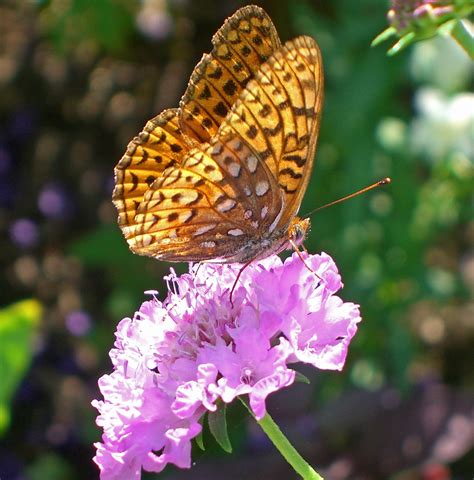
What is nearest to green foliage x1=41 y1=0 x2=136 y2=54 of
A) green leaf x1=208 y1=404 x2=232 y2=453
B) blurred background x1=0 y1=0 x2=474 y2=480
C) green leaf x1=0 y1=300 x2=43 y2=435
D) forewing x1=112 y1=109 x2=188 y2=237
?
blurred background x1=0 y1=0 x2=474 y2=480

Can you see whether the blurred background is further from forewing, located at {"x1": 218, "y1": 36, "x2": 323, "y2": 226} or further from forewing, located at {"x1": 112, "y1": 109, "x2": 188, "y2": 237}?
forewing, located at {"x1": 218, "y1": 36, "x2": 323, "y2": 226}

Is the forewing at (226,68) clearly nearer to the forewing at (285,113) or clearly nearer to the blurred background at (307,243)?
the forewing at (285,113)

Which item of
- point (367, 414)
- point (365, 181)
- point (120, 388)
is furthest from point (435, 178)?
point (120, 388)

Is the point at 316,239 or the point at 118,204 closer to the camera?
the point at 118,204

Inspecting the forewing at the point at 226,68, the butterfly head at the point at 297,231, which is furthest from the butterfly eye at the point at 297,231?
the forewing at the point at 226,68

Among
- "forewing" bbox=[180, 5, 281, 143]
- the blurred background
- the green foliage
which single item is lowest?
the blurred background

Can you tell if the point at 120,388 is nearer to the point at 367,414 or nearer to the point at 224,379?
the point at 224,379
